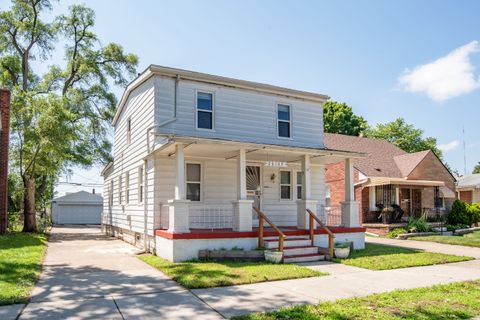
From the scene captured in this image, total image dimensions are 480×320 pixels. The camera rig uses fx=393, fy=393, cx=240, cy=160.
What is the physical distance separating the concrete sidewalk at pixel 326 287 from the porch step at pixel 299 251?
972mm

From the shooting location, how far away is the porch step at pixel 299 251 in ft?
36.6

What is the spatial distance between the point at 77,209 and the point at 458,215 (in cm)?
3501

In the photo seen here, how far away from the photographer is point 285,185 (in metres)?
15.7

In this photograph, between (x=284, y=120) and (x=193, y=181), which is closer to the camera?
(x=193, y=181)

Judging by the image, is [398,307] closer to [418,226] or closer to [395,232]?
[395,232]

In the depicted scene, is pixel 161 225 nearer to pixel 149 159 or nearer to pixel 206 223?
pixel 206 223

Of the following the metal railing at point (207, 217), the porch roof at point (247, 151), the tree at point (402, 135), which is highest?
the tree at point (402, 135)

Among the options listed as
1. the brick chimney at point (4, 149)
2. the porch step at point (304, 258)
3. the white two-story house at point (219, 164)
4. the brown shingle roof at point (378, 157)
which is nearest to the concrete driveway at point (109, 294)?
the white two-story house at point (219, 164)

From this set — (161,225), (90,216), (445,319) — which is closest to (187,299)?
(445,319)

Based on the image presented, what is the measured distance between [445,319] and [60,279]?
7.39 metres

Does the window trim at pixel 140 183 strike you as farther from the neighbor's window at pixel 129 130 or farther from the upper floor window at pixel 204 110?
the upper floor window at pixel 204 110

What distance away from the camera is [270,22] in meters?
13.8

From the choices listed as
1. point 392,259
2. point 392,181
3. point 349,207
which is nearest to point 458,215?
point 392,181

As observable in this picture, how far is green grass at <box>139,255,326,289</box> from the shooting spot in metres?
8.12
